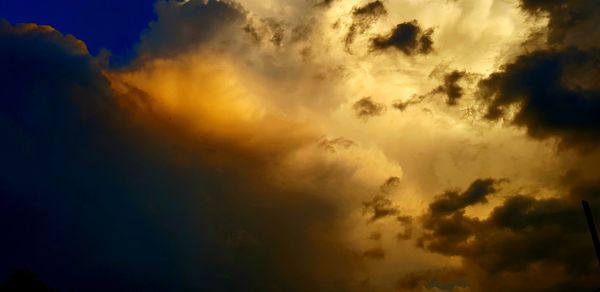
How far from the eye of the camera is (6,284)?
150 ft

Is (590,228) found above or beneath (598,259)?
above

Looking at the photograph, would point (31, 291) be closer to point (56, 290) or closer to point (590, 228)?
point (56, 290)

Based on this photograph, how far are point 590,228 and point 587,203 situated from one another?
1.71 meters

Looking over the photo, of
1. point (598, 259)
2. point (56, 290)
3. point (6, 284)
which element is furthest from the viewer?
point (56, 290)

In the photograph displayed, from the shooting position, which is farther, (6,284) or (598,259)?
(6,284)

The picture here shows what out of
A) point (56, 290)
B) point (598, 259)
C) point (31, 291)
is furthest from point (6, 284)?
point (598, 259)

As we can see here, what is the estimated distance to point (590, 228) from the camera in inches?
1326

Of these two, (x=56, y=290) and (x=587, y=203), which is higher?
(x=587, y=203)

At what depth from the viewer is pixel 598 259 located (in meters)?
32.2

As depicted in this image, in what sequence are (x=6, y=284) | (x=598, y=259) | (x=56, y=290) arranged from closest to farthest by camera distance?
(x=598, y=259) → (x=6, y=284) → (x=56, y=290)

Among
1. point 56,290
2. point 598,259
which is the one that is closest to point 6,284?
point 56,290

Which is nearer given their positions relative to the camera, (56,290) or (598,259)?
(598,259)

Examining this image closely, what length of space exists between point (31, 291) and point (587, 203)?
156ft

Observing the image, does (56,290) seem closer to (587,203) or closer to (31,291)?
(31,291)
